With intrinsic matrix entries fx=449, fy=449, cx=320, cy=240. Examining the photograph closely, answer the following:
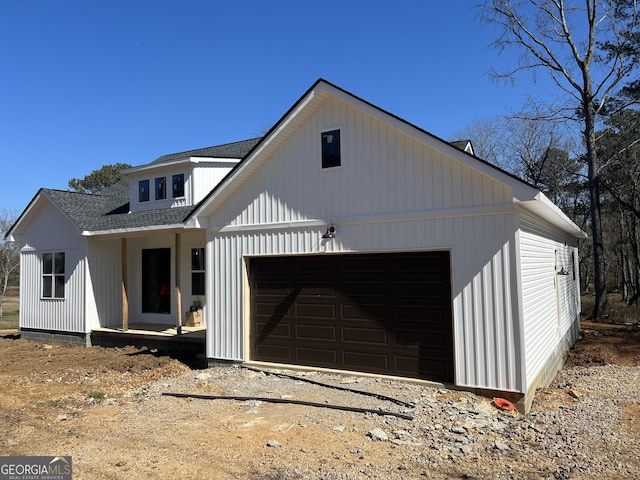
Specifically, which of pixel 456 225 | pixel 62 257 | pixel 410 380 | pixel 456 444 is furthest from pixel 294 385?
pixel 62 257

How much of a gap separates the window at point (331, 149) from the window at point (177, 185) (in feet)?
23.4

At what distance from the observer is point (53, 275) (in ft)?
48.6

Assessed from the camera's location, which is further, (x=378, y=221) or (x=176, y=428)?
(x=378, y=221)

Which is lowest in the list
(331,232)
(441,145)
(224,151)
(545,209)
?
(331,232)

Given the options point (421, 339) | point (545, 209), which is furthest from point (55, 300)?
point (545, 209)

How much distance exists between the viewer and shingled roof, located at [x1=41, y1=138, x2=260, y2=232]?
13.0m

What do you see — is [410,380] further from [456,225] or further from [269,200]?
[269,200]

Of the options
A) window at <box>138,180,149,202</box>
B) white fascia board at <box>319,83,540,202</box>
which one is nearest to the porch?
window at <box>138,180,149,202</box>

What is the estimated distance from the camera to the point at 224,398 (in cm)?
748

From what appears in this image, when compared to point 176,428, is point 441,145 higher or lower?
higher

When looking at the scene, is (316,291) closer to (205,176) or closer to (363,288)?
(363,288)

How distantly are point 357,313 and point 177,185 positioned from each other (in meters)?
8.64

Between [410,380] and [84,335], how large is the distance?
1078 centimetres

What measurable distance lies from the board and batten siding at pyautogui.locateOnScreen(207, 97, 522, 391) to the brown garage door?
0.99 feet
